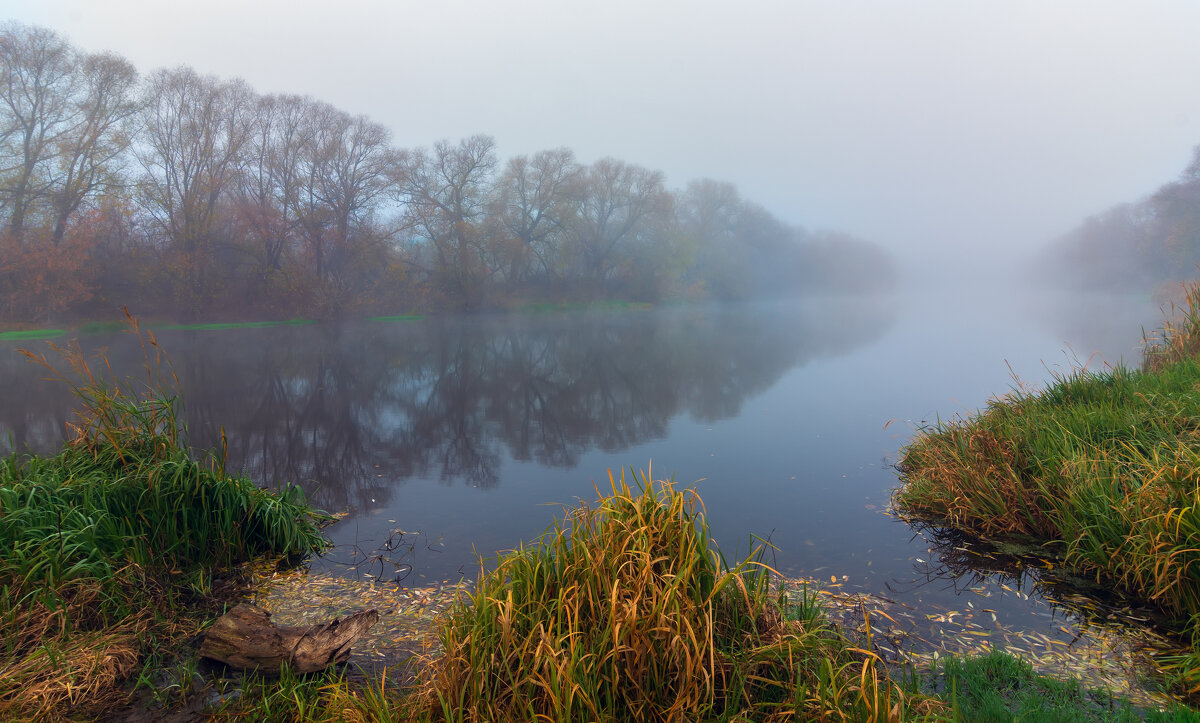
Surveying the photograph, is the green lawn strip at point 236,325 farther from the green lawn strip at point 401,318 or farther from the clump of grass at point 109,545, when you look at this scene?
the clump of grass at point 109,545

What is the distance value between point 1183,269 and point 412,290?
51.2 m

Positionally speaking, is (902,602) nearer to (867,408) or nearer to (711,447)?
(711,447)

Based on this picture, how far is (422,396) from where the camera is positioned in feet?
45.4

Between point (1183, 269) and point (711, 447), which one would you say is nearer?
point (711, 447)

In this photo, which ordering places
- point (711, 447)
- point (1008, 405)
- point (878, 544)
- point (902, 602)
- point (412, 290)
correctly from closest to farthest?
point (902, 602)
point (878, 544)
point (1008, 405)
point (711, 447)
point (412, 290)

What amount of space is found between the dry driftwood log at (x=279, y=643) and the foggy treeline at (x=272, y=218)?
3066cm

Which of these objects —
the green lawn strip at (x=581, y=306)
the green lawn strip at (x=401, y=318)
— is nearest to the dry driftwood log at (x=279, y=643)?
the green lawn strip at (x=401, y=318)

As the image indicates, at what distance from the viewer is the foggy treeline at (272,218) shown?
90.4ft

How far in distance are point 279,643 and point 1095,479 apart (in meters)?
5.92

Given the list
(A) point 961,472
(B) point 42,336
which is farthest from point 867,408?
(B) point 42,336

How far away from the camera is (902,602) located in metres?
4.63

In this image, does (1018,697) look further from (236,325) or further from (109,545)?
(236,325)

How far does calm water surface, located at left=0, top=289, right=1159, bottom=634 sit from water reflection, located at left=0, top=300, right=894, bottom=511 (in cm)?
7

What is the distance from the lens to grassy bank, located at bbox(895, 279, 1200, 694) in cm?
408
